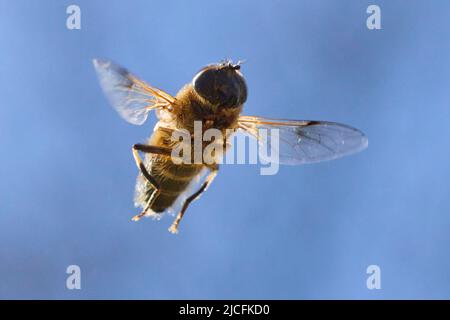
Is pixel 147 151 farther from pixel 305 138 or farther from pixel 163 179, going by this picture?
pixel 305 138

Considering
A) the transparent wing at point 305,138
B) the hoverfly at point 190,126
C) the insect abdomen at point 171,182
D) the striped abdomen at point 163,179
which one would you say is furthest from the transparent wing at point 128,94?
the transparent wing at point 305,138

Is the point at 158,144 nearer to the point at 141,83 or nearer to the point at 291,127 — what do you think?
the point at 141,83

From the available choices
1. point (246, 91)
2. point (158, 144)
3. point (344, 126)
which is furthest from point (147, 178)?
point (344, 126)

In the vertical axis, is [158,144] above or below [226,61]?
below

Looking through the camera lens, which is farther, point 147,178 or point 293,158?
point 293,158

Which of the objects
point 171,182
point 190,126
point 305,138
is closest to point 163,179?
point 171,182

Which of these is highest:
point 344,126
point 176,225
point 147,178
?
point 344,126

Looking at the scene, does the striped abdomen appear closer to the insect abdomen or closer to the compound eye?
the insect abdomen
